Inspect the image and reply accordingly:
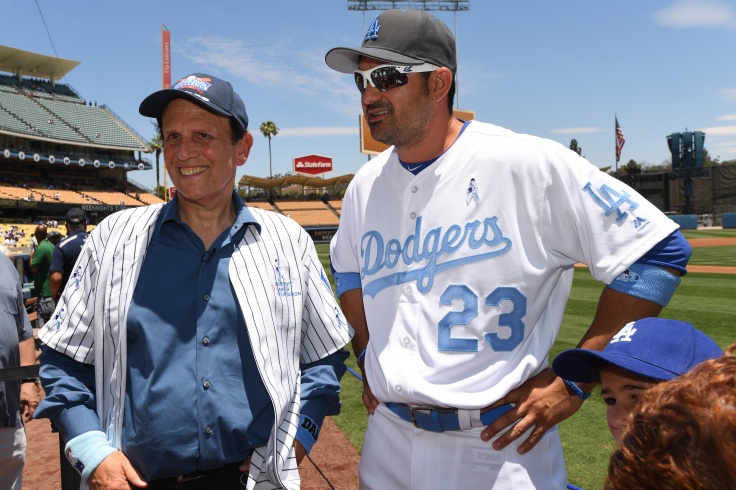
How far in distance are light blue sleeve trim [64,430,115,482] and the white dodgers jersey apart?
3.28ft

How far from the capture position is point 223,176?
6.98 feet

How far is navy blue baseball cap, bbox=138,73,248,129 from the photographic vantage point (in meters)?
1.95

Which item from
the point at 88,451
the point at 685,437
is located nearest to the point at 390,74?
the point at 685,437

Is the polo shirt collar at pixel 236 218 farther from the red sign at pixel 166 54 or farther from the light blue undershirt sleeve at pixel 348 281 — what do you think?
the red sign at pixel 166 54

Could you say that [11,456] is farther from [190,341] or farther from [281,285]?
[281,285]

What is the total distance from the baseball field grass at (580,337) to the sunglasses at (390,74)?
1.45 meters

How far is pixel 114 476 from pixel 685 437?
1.71m

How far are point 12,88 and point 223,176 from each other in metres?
67.1

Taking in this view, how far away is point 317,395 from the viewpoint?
2043 millimetres

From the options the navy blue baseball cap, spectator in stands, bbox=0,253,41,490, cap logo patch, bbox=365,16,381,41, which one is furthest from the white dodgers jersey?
spectator in stands, bbox=0,253,41,490

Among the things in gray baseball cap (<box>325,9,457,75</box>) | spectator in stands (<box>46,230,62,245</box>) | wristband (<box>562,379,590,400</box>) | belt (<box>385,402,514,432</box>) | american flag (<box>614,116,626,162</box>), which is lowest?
belt (<box>385,402,514,432</box>)

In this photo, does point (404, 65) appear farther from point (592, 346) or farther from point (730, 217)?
point (730, 217)

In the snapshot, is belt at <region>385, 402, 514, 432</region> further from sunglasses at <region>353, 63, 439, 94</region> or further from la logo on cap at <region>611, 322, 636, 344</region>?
sunglasses at <region>353, 63, 439, 94</region>

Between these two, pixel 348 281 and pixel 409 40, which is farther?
pixel 348 281
